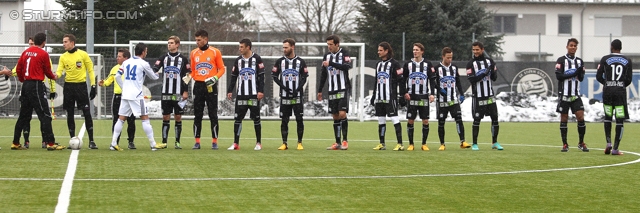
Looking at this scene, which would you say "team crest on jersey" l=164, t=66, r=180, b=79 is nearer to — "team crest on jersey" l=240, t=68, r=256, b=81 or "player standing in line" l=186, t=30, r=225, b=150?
"player standing in line" l=186, t=30, r=225, b=150

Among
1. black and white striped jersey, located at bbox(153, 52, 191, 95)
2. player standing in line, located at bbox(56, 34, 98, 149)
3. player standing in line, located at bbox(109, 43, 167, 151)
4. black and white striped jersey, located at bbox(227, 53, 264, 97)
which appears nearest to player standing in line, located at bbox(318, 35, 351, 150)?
black and white striped jersey, located at bbox(227, 53, 264, 97)

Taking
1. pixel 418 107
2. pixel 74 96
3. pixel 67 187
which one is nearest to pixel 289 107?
pixel 418 107

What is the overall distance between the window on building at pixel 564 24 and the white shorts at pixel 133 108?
47.2 m

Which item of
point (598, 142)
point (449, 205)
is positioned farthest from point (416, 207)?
point (598, 142)

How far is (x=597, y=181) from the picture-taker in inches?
387

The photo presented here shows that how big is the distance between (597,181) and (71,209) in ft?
18.7

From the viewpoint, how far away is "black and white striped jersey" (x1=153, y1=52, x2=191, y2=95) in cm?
1477

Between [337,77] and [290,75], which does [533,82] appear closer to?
[337,77]

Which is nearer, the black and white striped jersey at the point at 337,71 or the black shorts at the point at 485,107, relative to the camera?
the black and white striped jersey at the point at 337,71

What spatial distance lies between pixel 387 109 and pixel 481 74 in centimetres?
177

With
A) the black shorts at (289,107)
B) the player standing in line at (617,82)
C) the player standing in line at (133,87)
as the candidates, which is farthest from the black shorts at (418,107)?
the player standing in line at (133,87)

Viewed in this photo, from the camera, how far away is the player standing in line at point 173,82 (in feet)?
48.4

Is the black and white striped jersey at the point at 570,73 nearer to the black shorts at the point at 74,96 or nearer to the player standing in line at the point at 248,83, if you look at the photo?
the player standing in line at the point at 248,83

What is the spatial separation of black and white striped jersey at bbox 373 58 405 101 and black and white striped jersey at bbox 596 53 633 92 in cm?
330
